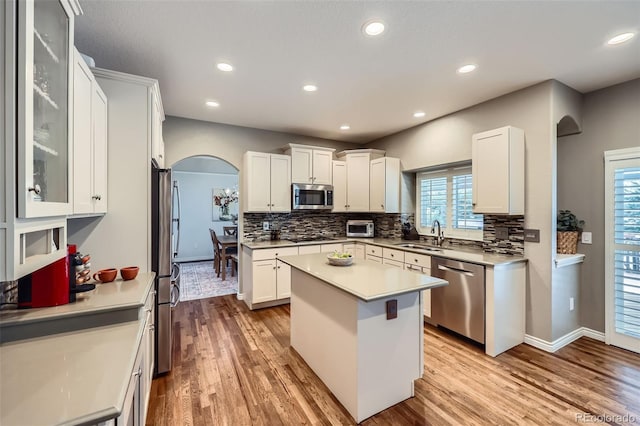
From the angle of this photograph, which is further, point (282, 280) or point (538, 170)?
point (282, 280)

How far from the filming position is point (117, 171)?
6.88 feet

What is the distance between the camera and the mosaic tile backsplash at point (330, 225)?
11.0ft

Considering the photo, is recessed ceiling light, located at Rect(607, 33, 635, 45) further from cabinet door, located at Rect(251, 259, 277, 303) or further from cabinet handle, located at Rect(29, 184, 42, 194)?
cabinet door, located at Rect(251, 259, 277, 303)

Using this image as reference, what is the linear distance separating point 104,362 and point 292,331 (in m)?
1.93

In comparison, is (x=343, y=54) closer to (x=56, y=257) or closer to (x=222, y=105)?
(x=222, y=105)

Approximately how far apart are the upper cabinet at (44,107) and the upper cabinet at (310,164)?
3.25 meters

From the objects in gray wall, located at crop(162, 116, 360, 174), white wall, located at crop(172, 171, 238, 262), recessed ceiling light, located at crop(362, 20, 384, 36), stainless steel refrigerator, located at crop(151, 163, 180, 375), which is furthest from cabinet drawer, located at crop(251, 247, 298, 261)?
white wall, located at crop(172, 171, 238, 262)

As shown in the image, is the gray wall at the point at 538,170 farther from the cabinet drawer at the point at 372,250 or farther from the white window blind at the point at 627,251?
the cabinet drawer at the point at 372,250

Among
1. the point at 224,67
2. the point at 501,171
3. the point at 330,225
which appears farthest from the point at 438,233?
the point at 224,67

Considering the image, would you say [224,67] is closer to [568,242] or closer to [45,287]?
[45,287]

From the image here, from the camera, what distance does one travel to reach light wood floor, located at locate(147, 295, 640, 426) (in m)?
1.90

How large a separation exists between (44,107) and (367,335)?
2.05m

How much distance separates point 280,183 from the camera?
436 cm

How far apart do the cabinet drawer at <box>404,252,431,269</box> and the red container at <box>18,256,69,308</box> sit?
128 inches
